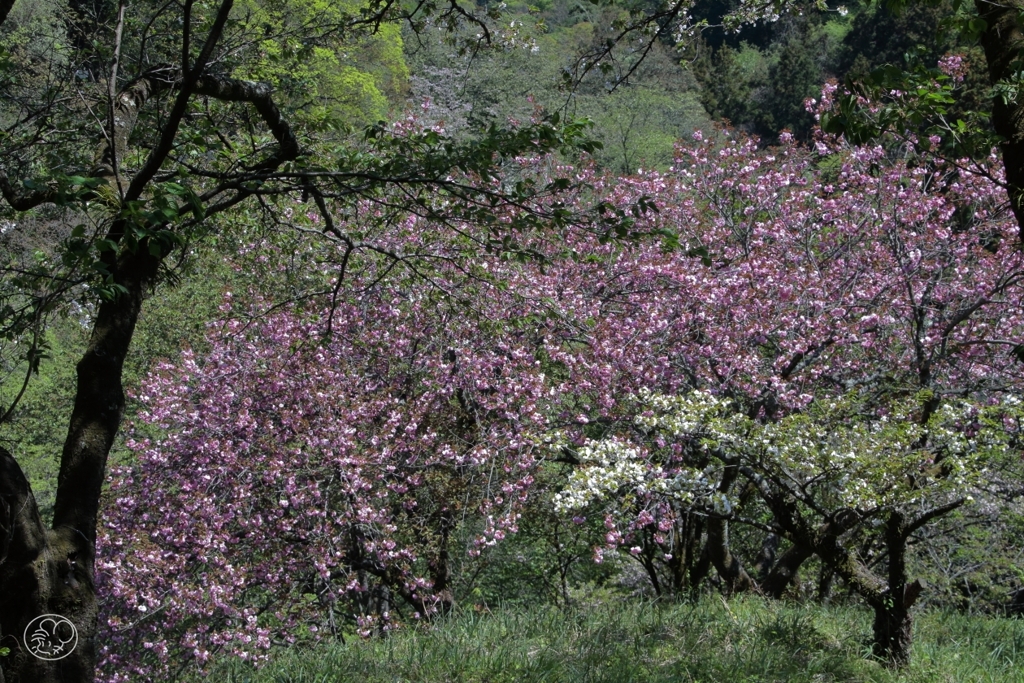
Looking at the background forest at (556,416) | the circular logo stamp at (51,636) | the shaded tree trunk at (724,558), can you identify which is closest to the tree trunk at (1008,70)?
the background forest at (556,416)

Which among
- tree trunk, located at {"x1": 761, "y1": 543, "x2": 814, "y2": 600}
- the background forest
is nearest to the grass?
the background forest

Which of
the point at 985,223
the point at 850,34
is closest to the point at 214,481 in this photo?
the point at 985,223

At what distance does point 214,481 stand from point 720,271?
5.09m

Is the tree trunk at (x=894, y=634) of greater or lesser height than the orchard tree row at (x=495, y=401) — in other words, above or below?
below

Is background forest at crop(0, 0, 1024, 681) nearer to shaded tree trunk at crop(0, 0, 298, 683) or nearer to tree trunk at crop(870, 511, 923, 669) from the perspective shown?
tree trunk at crop(870, 511, 923, 669)

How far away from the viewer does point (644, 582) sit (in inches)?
460

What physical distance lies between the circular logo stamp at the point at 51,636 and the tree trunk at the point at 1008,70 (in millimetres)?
3505

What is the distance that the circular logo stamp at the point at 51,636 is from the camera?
313 cm

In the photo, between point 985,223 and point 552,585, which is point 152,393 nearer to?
point 552,585

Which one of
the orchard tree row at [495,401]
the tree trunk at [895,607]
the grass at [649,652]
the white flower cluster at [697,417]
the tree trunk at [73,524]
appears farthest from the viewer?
the orchard tree row at [495,401]

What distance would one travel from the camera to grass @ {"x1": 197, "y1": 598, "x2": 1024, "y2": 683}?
4.47 meters

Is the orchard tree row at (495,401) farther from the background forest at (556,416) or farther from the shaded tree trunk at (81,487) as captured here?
the shaded tree trunk at (81,487)

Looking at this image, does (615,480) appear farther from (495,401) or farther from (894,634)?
(495,401)

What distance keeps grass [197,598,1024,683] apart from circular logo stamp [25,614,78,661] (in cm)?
144
